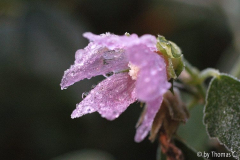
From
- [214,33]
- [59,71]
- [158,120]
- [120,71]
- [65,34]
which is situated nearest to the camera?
[120,71]

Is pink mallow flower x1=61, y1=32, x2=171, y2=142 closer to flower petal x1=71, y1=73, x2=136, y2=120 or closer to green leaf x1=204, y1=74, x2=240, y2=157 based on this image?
flower petal x1=71, y1=73, x2=136, y2=120

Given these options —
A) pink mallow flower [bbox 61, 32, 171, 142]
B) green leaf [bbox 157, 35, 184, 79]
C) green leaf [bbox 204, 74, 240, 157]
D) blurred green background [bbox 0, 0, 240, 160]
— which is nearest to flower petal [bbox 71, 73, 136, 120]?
pink mallow flower [bbox 61, 32, 171, 142]

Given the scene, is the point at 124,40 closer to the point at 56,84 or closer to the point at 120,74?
the point at 120,74

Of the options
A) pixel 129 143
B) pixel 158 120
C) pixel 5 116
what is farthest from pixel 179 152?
pixel 5 116

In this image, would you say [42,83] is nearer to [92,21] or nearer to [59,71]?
[59,71]

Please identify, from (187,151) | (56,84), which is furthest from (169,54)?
(56,84)

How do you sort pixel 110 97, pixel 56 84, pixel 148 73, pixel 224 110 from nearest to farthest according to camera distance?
pixel 148 73
pixel 110 97
pixel 224 110
pixel 56 84

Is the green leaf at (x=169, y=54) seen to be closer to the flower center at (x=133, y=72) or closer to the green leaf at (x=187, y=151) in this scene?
the flower center at (x=133, y=72)
